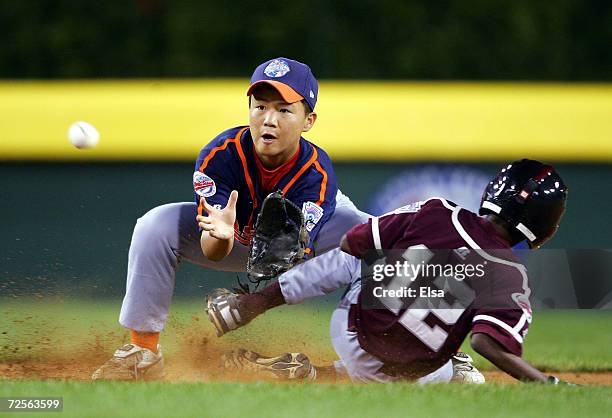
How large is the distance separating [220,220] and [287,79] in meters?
0.80

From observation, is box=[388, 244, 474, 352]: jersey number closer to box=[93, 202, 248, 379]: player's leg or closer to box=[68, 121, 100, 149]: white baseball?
box=[93, 202, 248, 379]: player's leg

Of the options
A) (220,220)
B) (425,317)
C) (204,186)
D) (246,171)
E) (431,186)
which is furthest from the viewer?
(431,186)

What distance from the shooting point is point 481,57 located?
377 inches

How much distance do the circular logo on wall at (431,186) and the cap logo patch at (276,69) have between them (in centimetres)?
342

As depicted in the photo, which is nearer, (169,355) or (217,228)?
(217,228)

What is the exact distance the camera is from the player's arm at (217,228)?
15.4 ft

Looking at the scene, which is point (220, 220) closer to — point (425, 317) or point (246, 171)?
point (246, 171)

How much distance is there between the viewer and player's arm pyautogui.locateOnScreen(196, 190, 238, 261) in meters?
4.70

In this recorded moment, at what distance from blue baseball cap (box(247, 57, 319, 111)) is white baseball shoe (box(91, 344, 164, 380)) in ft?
4.34

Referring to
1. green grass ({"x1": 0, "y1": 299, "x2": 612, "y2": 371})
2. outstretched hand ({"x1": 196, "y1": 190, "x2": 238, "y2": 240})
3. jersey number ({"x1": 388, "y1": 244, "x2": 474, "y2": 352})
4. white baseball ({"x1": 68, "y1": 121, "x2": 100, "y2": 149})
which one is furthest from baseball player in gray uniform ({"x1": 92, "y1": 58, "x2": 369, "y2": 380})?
white baseball ({"x1": 68, "y1": 121, "x2": 100, "y2": 149})

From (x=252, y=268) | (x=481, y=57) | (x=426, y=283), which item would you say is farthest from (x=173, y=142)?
(x=426, y=283)

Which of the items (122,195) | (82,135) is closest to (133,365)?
(82,135)

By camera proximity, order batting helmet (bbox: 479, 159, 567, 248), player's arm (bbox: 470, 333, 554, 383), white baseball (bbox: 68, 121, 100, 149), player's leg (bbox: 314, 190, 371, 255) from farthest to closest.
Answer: white baseball (bbox: 68, 121, 100, 149)
player's leg (bbox: 314, 190, 371, 255)
batting helmet (bbox: 479, 159, 567, 248)
player's arm (bbox: 470, 333, 554, 383)

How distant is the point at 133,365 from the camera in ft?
15.3
